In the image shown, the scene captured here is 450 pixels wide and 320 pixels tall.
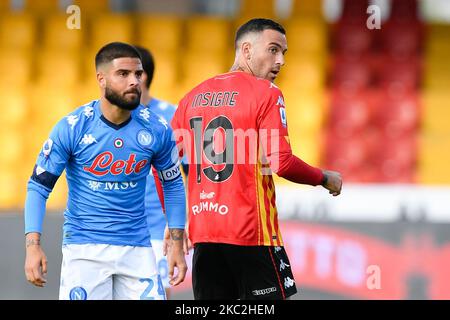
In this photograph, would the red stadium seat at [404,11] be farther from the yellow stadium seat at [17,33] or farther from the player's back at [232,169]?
the player's back at [232,169]

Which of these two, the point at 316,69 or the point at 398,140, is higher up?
the point at 316,69

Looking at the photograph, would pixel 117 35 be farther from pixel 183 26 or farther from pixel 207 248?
pixel 207 248

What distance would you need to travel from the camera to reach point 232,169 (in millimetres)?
5387

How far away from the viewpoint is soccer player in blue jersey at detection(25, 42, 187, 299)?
19.0ft

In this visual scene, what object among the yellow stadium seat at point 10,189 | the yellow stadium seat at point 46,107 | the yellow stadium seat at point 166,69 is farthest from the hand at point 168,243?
the yellow stadium seat at point 166,69

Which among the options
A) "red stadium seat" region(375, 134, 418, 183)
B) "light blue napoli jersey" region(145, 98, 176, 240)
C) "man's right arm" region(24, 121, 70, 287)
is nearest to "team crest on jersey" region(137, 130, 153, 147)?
"man's right arm" region(24, 121, 70, 287)

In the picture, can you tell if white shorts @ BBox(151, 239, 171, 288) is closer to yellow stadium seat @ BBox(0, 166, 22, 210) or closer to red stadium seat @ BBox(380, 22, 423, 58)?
yellow stadium seat @ BBox(0, 166, 22, 210)

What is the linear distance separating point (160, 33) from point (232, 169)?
7739 mm

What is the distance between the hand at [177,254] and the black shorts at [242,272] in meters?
0.35

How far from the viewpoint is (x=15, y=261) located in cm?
948

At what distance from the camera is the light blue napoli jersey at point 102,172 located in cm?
581

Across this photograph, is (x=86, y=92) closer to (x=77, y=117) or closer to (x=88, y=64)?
(x=88, y=64)
